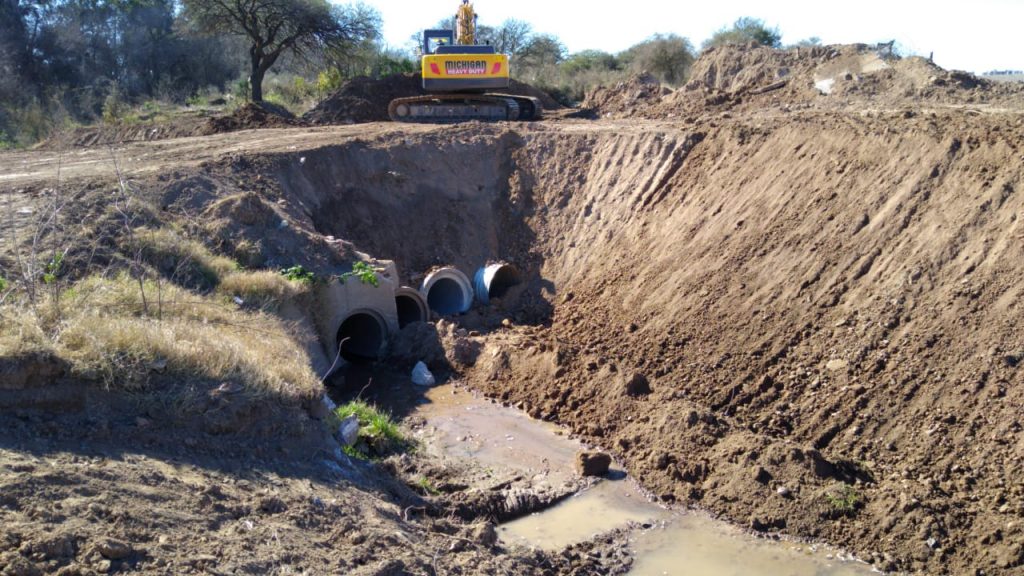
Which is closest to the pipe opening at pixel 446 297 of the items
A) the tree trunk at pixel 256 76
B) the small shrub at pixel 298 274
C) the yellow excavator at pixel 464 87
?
the small shrub at pixel 298 274

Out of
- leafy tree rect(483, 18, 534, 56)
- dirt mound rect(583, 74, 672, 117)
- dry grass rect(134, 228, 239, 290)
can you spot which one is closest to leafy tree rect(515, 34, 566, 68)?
leafy tree rect(483, 18, 534, 56)

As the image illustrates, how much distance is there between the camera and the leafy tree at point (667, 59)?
33.1 metres

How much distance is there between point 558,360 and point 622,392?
1.35m

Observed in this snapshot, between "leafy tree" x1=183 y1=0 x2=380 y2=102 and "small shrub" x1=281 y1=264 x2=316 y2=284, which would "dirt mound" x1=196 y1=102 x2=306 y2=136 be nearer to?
"leafy tree" x1=183 y1=0 x2=380 y2=102

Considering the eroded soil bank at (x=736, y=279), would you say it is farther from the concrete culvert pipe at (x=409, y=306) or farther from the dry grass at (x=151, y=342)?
the dry grass at (x=151, y=342)

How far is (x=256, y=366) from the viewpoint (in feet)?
25.8

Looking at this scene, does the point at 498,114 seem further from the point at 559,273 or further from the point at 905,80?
the point at 905,80

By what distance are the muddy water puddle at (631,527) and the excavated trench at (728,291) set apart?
25 cm

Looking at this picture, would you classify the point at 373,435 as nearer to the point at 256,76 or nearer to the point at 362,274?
the point at 362,274

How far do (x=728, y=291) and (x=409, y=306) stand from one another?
215 inches

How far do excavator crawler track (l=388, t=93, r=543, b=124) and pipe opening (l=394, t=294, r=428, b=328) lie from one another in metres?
7.88

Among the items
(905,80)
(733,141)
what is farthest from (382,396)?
(905,80)

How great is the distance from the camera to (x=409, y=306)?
14.7m

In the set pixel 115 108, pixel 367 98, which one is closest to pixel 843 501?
pixel 367 98
